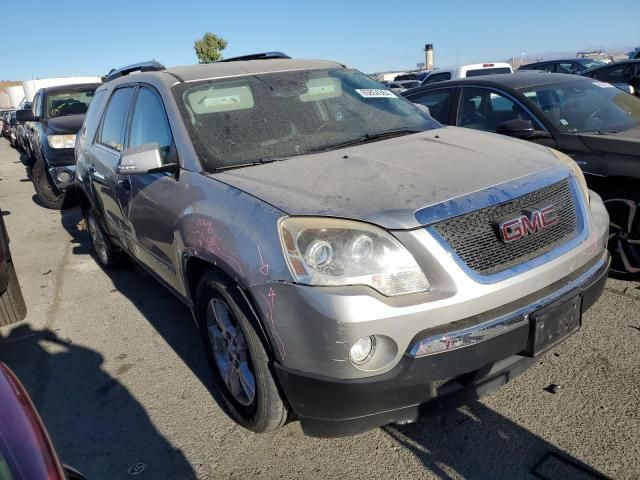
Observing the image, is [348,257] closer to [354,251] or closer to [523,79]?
[354,251]

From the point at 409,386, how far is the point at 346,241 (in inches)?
24.6

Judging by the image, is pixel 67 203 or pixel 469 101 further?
pixel 67 203

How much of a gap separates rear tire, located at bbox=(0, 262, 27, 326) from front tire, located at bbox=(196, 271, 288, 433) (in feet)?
6.38

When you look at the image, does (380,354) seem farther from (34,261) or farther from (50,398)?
(34,261)

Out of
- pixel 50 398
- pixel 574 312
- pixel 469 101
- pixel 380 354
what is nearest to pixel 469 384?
pixel 380 354

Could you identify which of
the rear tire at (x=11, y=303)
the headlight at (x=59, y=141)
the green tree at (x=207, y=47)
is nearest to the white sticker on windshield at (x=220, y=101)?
the rear tire at (x=11, y=303)

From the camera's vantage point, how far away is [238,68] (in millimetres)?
3621

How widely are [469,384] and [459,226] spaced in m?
→ 0.66

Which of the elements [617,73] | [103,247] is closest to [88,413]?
[103,247]

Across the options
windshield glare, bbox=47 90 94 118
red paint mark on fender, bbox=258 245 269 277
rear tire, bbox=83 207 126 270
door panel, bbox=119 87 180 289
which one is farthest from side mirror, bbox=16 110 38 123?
red paint mark on fender, bbox=258 245 269 277

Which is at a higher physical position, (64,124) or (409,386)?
(64,124)

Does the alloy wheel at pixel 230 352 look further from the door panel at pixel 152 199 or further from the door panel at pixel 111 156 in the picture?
the door panel at pixel 111 156

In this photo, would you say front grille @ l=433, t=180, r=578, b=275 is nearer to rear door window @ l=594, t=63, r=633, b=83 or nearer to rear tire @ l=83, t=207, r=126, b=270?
rear tire @ l=83, t=207, r=126, b=270

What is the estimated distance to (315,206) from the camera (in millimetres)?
2260
